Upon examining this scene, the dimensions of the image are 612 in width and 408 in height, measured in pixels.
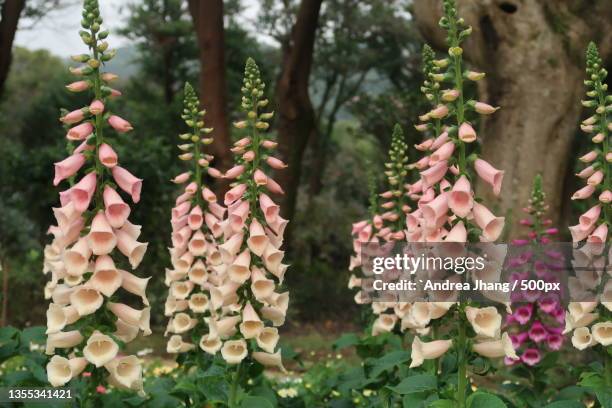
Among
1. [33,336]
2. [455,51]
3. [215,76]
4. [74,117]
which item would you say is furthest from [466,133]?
[215,76]

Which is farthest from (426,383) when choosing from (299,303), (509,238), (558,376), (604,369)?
(299,303)

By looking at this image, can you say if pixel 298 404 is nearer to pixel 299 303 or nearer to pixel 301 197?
pixel 299 303

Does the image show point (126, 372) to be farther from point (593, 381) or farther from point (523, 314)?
point (523, 314)

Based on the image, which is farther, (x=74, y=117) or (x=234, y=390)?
(x=234, y=390)

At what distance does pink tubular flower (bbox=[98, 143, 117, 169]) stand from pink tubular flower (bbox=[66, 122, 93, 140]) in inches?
3.9

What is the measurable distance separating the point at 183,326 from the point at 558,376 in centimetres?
428

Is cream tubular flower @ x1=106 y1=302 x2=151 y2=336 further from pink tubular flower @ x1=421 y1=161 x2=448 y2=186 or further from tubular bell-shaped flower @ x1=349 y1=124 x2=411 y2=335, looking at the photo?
tubular bell-shaped flower @ x1=349 y1=124 x2=411 y2=335

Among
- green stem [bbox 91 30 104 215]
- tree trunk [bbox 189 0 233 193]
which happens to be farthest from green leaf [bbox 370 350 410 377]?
tree trunk [bbox 189 0 233 193]

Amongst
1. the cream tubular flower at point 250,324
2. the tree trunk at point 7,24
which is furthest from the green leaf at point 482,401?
the tree trunk at point 7,24

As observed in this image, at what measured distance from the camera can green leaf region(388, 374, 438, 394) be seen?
3.49 m

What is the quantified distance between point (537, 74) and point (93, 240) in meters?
7.31

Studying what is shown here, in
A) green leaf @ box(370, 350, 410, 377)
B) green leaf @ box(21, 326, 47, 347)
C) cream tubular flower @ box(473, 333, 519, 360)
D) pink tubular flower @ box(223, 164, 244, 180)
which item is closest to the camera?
cream tubular flower @ box(473, 333, 519, 360)

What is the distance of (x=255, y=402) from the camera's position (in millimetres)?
3721

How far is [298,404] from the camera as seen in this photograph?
4984 millimetres
